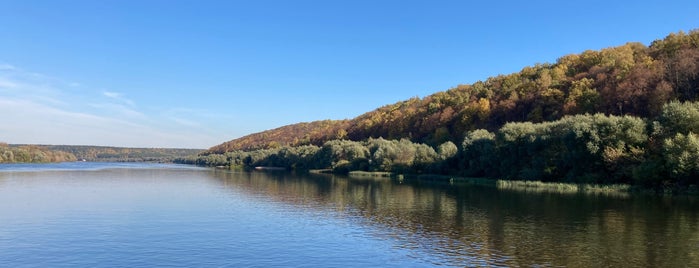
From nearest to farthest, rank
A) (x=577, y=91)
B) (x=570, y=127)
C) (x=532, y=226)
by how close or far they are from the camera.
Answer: (x=532, y=226)
(x=570, y=127)
(x=577, y=91)

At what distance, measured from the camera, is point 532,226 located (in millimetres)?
34125

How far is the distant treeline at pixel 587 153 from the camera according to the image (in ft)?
184

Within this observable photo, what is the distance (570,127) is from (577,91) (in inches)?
1465

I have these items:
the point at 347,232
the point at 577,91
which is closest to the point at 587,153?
the point at 577,91

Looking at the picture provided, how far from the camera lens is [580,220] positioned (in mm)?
36844

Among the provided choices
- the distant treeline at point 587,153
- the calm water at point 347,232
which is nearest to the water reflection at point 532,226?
the calm water at point 347,232

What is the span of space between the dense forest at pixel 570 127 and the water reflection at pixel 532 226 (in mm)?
10676

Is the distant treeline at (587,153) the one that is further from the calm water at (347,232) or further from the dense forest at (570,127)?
the calm water at (347,232)

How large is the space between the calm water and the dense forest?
12.0 meters

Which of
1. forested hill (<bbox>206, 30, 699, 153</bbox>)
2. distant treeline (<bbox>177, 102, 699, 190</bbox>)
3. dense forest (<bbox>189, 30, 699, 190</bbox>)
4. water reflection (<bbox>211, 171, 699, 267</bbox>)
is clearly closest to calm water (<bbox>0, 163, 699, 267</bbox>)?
water reflection (<bbox>211, 171, 699, 267</bbox>)

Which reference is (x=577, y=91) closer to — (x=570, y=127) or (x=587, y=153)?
(x=570, y=127)

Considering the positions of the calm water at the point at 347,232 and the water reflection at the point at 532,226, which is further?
the water reflection at the point at 532,226

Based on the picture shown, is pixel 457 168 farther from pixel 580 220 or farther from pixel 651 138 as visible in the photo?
pixel 580 220

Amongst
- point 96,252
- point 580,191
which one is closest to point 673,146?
point 580,191
